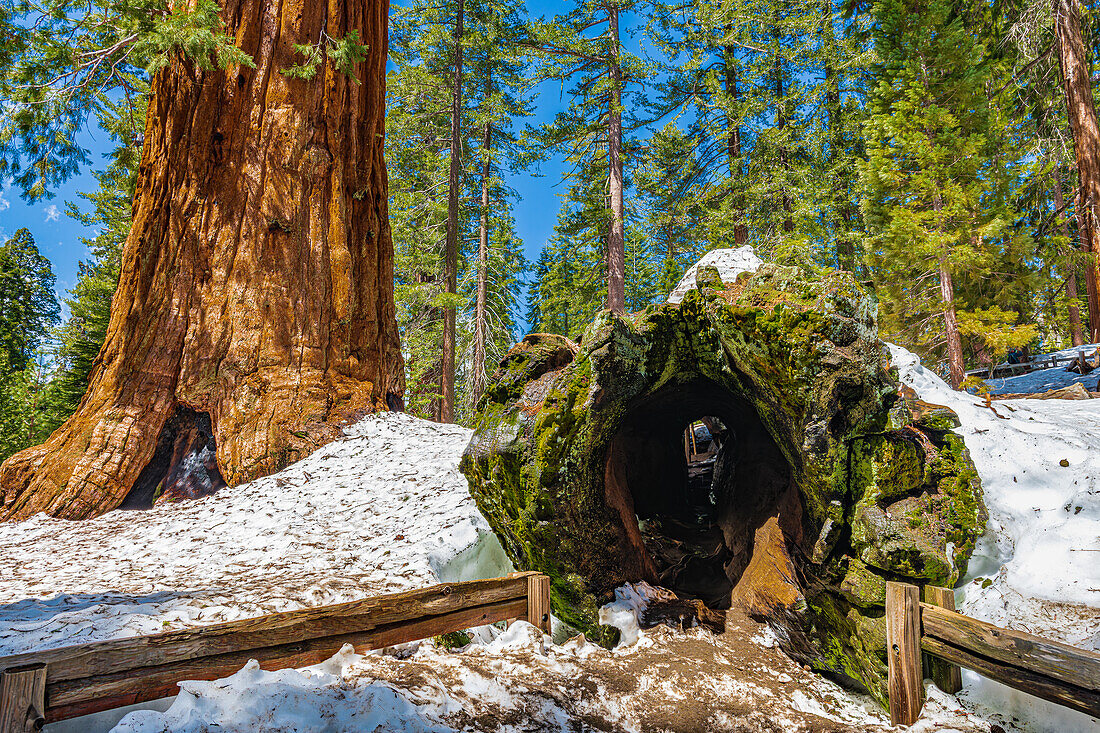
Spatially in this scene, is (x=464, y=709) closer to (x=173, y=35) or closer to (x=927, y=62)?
(x=173, y=35)

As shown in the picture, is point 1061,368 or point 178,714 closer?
point 178,714

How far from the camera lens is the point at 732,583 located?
15.1 feet

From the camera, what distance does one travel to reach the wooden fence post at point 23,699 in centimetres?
167

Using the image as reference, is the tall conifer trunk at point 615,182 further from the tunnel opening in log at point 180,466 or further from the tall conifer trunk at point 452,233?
the tunnel opening in log at point 180,466

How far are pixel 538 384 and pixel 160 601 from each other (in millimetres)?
2884

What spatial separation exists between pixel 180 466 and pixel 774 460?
22.1 ft

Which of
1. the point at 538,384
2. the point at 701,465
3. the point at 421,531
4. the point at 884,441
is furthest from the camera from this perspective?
the point at 701,465

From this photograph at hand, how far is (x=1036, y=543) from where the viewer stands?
3.50 m

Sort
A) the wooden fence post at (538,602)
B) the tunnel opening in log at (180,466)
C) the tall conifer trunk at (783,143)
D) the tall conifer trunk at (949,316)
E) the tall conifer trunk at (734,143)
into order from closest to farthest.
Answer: the wooden fence post at (538,602) < the tunnel opening in log at (180,466) < the tall conifer trunk at (949,316) < the tall conifer trunk at (783,143) < the tall conifer trunk at (734,143)

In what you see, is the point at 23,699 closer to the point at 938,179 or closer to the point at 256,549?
the point at 256,549

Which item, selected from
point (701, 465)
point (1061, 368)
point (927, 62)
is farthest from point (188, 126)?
point (1061, 368)

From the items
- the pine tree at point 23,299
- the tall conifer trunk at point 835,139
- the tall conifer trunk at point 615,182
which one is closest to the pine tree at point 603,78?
the tall conifer trunk at point 615,182

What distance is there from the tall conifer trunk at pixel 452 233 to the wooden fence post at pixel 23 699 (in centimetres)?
1131

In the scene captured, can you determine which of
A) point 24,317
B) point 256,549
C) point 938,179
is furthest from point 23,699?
point 24,317
